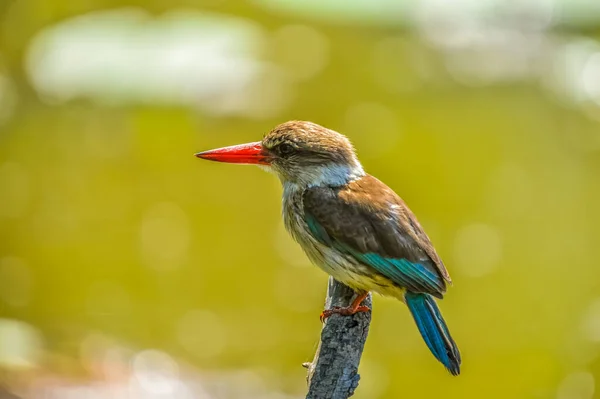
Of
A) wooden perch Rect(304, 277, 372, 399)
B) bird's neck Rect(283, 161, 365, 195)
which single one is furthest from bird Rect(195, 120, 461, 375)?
wooden perch Rect(304, 277, 372, 399)

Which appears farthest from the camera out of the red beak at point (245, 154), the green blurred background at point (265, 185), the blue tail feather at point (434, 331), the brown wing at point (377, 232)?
the green blurred background at point (265, 185)

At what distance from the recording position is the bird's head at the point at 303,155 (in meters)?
3.65

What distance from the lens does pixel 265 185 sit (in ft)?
20.9

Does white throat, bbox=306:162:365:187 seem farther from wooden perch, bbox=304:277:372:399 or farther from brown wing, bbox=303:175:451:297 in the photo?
wooden perch, bbox=304:277:372:399

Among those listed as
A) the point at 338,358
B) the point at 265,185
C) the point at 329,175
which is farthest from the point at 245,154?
the point at 265,185

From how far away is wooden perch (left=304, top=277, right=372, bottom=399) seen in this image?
2.73m

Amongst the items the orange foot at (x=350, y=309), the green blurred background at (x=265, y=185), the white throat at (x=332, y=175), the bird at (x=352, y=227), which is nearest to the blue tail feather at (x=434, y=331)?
the bird at (x=352, y=227)

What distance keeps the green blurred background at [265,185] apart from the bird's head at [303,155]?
4.80 feet

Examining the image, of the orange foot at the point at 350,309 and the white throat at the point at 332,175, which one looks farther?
the white throat at the point at 332,175

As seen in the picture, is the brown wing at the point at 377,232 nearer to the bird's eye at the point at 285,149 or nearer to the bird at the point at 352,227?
the bird at the point at 352,227

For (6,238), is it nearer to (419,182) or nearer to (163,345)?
(163,345)

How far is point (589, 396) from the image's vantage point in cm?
500

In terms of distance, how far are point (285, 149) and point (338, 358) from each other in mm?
1126

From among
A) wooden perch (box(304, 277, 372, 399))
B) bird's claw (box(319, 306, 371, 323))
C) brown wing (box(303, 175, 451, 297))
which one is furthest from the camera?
brown wing (box(303, 175, 451, 297))
